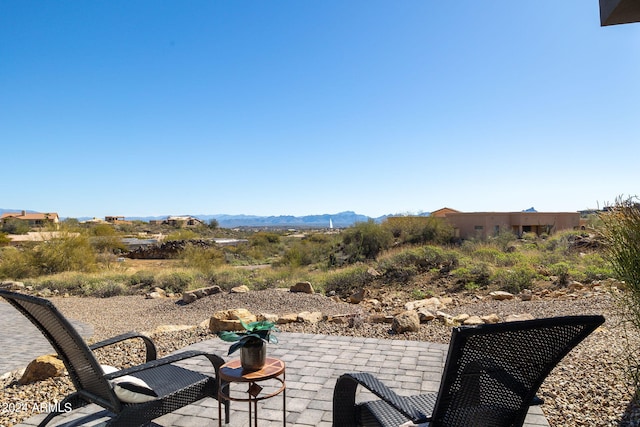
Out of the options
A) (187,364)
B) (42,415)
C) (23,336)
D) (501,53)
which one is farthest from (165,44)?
(42,415)

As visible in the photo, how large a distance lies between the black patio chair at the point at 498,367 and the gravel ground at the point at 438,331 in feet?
4.84

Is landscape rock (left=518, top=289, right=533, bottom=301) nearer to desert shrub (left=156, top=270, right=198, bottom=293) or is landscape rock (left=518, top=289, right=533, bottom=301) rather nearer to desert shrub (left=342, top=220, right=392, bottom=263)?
desert shrub (left=342, top=220, right=392, bottom=263)

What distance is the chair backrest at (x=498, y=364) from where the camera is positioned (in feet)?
5.75

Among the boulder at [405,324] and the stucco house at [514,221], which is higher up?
the stucco house at [514,221]

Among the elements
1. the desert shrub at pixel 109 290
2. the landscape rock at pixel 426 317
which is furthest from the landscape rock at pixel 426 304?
the desert shrub at pixel 109 290

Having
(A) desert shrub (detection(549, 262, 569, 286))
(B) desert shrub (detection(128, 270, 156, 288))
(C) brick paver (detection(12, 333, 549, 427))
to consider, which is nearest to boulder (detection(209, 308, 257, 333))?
(C) brick paver (detection(12, 333, 549, 427))

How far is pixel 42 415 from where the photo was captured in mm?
3203

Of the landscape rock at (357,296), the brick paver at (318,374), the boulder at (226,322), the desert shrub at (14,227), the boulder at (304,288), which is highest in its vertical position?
the desert shrub at (14,227)

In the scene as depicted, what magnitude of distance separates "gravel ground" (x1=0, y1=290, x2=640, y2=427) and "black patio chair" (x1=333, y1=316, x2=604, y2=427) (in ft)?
4.84

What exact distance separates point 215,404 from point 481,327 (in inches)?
99.6

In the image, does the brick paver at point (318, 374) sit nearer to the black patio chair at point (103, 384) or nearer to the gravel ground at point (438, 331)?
the gravel ground at point (438, 331)

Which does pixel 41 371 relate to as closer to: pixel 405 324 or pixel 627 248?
pixel 405 324

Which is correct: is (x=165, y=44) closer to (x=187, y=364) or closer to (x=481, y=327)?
(x=187, y=364)

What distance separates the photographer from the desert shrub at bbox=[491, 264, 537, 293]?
9688 mm
